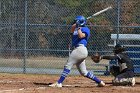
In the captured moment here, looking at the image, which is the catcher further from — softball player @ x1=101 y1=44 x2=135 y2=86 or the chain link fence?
the chain link fence

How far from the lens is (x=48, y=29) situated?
1830 cm

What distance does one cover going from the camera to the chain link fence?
17.4m

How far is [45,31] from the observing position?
18.3m

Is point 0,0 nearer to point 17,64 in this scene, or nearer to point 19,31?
point 19,31

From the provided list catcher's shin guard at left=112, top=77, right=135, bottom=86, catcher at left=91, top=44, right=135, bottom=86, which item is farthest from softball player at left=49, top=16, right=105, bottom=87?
catcher's shin guard at left=112, top=77, right=135, bottom=86

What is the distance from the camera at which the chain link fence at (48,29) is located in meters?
17.4

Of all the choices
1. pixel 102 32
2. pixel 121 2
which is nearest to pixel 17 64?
pixel 102 32

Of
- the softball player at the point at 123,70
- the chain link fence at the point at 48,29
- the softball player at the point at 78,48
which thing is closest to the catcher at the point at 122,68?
the softball player at the point at 123,70

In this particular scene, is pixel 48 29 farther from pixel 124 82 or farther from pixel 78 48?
pixel 78 48

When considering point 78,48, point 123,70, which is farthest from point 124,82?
point 78,48

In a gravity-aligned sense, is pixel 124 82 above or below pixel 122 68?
below

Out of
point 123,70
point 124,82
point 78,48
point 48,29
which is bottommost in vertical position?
point 124,82

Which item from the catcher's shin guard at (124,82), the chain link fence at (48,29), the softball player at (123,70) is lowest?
the catcher's shin guard at (124,82)

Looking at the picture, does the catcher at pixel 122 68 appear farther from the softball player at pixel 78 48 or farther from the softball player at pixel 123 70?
the softball player at pixel 78 48
